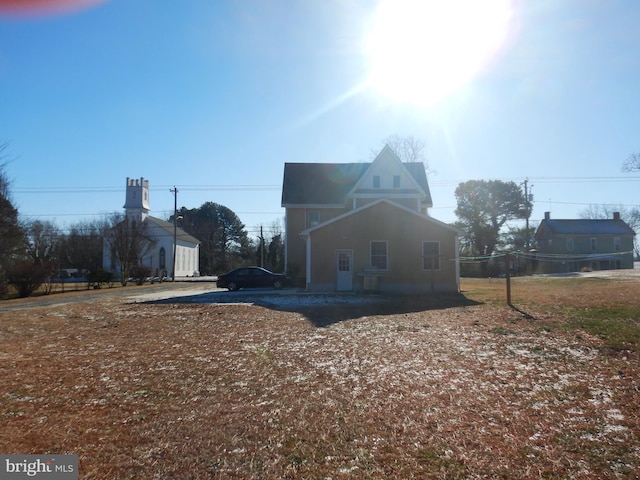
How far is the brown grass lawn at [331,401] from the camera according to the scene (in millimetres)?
4200

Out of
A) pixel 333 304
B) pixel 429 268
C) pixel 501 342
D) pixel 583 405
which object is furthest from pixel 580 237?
pixel 583 405

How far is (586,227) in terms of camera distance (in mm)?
58625

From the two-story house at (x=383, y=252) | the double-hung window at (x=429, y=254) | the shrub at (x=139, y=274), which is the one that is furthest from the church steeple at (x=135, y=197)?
the double-hung window at (x=429, y=254)

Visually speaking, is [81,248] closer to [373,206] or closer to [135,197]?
[135,197]

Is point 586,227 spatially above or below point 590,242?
above

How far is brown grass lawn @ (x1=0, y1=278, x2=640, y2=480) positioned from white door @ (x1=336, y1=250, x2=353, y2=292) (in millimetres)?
11581

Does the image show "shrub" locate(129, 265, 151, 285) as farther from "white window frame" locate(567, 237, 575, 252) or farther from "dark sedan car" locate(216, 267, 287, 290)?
"white window frame" locate(567, 237, 575, 252)

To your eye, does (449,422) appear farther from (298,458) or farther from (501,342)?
(501,342)

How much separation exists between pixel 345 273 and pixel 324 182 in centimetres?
1131

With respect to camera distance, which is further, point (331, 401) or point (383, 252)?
point (383, 252)

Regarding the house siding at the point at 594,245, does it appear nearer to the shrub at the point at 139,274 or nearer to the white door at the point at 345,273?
the white door at the point at 345,273

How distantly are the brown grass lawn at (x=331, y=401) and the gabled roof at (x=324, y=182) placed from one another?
65.4 feet

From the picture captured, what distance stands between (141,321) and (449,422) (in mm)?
10707

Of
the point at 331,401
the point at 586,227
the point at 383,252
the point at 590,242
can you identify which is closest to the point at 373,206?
the point at 383,252
